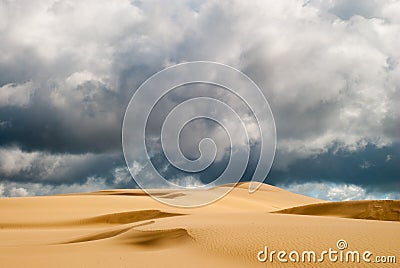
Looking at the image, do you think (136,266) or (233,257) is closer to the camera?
(136,266)

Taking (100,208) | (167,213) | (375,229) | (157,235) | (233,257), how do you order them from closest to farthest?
(233,257) → (375,229) → (157,235) → (167,213) → (100,208)

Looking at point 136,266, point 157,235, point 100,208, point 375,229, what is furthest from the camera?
point 100,208

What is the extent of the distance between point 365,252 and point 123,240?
646 centimetres

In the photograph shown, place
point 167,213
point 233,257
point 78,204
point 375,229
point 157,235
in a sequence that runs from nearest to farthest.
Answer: point 233,257
point 375,229
point 157,235
point 167,213
point 78,204

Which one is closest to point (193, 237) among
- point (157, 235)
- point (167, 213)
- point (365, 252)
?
point (157, 235)

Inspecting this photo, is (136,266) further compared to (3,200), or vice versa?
(3,200)

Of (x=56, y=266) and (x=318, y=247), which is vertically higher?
(x=318, y=247)

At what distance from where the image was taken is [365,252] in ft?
29.6

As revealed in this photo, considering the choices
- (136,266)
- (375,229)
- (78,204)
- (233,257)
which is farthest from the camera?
(78,204)

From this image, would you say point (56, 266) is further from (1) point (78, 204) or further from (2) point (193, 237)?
(1) point (78, 204)

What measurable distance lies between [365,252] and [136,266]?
15.5 ft

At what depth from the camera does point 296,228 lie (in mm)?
11602

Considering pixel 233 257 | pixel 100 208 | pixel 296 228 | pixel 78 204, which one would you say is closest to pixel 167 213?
pixel 100 208

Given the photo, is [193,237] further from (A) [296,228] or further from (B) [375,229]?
(B) [375,229]
